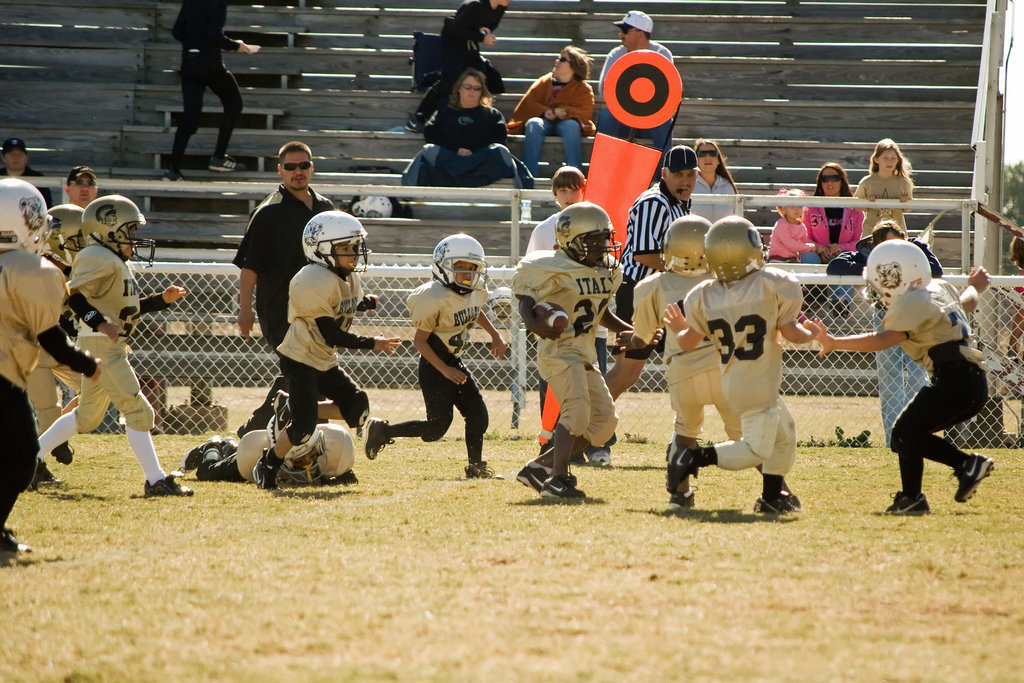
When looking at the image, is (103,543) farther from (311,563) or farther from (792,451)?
(792,451)

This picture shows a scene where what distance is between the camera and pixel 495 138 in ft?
37.6

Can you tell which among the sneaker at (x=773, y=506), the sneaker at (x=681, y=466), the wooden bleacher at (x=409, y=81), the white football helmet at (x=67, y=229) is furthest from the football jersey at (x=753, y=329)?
the wooden bleacher at (x=409, y=81)

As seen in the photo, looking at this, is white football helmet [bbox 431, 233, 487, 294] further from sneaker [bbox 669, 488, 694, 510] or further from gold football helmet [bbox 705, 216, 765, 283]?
sneaker [bbox 669, 488, 694, 510]

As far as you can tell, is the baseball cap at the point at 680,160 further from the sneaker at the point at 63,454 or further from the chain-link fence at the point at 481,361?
the sneaker at the point at 63,454

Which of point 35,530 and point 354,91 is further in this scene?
point 354,91

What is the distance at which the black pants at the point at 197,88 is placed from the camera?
1187cm

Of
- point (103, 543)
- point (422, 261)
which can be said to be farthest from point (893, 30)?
point (103, 543)

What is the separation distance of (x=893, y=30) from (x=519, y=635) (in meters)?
13.0

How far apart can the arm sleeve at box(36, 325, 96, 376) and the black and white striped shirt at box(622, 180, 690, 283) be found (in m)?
3.60

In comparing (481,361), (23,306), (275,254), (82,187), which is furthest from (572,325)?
(481,361)

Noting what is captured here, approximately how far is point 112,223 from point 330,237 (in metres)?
1.13

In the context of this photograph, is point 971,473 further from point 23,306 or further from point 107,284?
point 107,284

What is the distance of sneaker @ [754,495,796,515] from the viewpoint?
527cm

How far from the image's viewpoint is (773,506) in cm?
527
